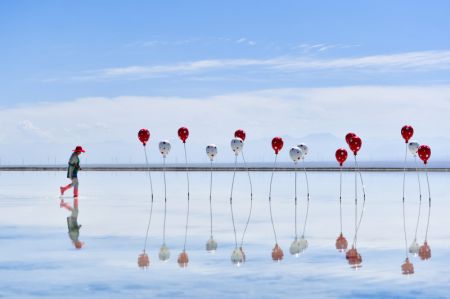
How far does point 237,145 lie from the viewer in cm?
3322

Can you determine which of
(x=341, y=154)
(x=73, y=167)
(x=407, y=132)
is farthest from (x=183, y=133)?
(x=407, y=132)

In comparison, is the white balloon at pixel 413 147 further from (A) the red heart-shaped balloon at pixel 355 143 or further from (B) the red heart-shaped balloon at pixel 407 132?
(A) the red heart-shaped balloon at pixel 355 143

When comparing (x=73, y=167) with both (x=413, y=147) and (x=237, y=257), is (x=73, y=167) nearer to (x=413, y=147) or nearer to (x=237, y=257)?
(x=413, y=147)

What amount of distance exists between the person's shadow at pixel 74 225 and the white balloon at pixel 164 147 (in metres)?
5.89

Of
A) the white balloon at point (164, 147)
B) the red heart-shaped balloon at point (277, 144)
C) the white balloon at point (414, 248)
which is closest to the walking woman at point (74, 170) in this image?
the white balloon at point (164, 147)

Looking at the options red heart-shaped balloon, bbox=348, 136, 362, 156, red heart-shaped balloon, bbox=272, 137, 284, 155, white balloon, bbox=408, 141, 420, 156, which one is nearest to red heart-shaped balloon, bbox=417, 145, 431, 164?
white balloon, bbox=408, 141, 420, 156

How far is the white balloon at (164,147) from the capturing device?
112 feet

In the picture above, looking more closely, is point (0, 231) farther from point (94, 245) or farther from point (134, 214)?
point (134, 214)

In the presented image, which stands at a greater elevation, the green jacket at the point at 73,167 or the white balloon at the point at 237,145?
the white balloon at the point at 237,145

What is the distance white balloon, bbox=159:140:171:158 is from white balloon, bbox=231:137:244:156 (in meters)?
2.95

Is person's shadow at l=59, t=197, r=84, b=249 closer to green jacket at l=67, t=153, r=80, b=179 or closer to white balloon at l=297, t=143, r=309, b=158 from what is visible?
green jacket at l=67, t=153, r=80, b=179

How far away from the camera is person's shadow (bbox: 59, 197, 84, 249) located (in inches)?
671

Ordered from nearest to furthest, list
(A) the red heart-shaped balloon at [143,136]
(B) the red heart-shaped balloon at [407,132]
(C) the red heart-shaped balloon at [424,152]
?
(C) the red heart-shaped balloon at [424,152] → (B) the red heart-shaped balloon at [407,132] → (A) the red heart-shaped balloon at [143,136]

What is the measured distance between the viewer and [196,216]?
932 inches
